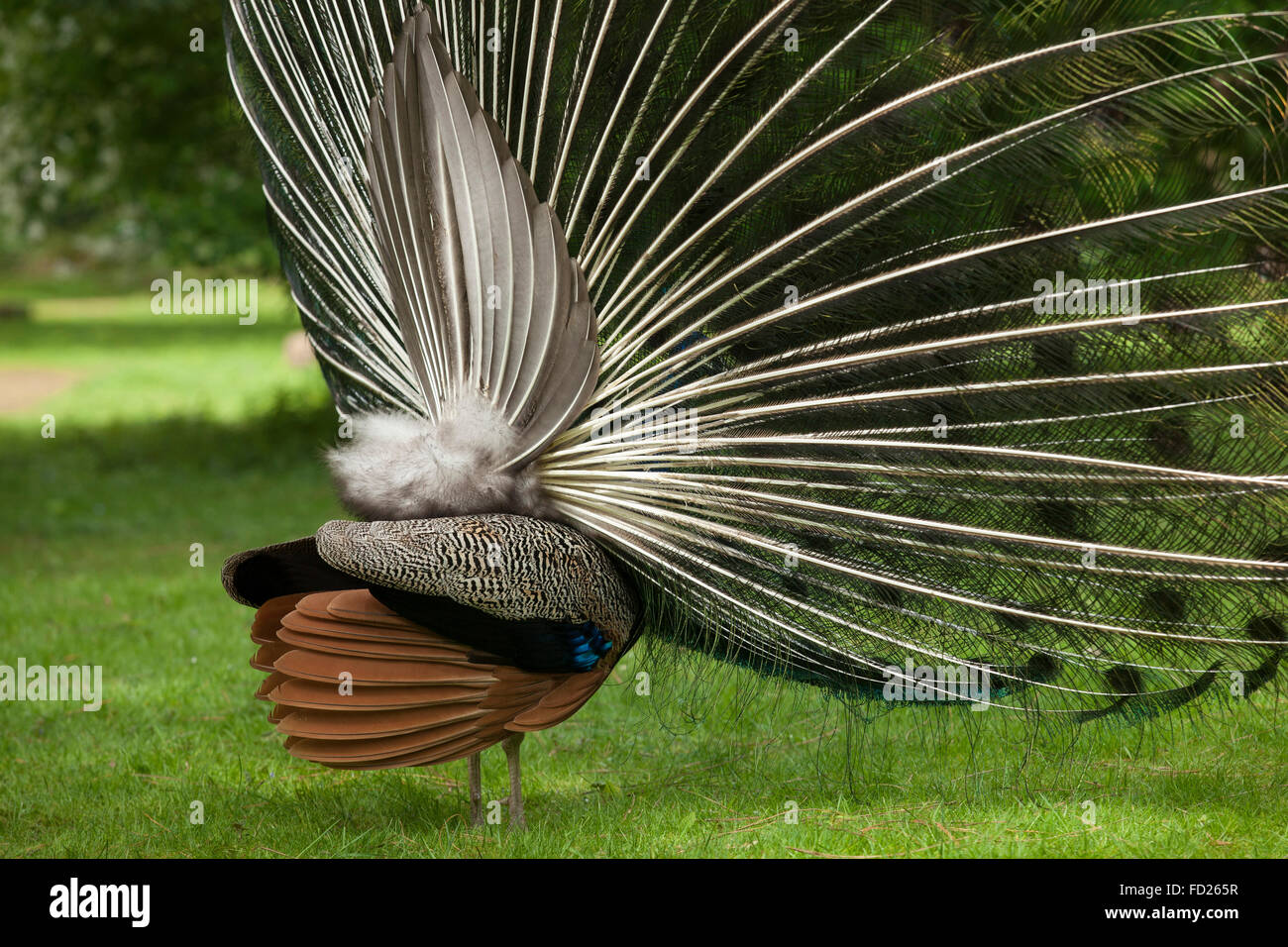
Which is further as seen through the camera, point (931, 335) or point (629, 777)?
point (629, 777)

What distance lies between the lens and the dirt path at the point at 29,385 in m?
19.2

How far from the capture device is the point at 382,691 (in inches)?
156

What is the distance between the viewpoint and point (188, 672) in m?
6.85

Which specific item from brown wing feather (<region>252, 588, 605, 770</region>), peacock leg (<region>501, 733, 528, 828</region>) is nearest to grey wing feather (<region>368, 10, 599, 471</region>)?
brown wing feather (<region>252, 588, 605, 770</region>)

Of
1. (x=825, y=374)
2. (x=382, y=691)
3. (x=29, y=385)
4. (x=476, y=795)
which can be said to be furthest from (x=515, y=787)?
(x=29, y=385)

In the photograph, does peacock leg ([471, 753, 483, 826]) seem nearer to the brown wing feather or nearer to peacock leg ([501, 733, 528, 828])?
peacock leg ([501, 733, 528, 828])

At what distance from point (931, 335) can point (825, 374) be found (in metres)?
0.37

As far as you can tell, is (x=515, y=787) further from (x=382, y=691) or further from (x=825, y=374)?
(x=825, y=374)

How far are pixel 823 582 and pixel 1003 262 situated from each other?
3.92 ft

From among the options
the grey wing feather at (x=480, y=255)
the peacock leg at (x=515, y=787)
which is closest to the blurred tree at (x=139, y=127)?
the grey wing feather at (x=480, y=255)

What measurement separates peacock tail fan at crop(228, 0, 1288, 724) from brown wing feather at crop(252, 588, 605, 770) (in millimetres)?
642

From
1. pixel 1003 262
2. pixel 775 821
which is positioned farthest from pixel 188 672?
pixel 1003 262

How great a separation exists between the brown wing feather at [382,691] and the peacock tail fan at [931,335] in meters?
0.64

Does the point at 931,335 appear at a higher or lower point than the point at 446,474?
higher
